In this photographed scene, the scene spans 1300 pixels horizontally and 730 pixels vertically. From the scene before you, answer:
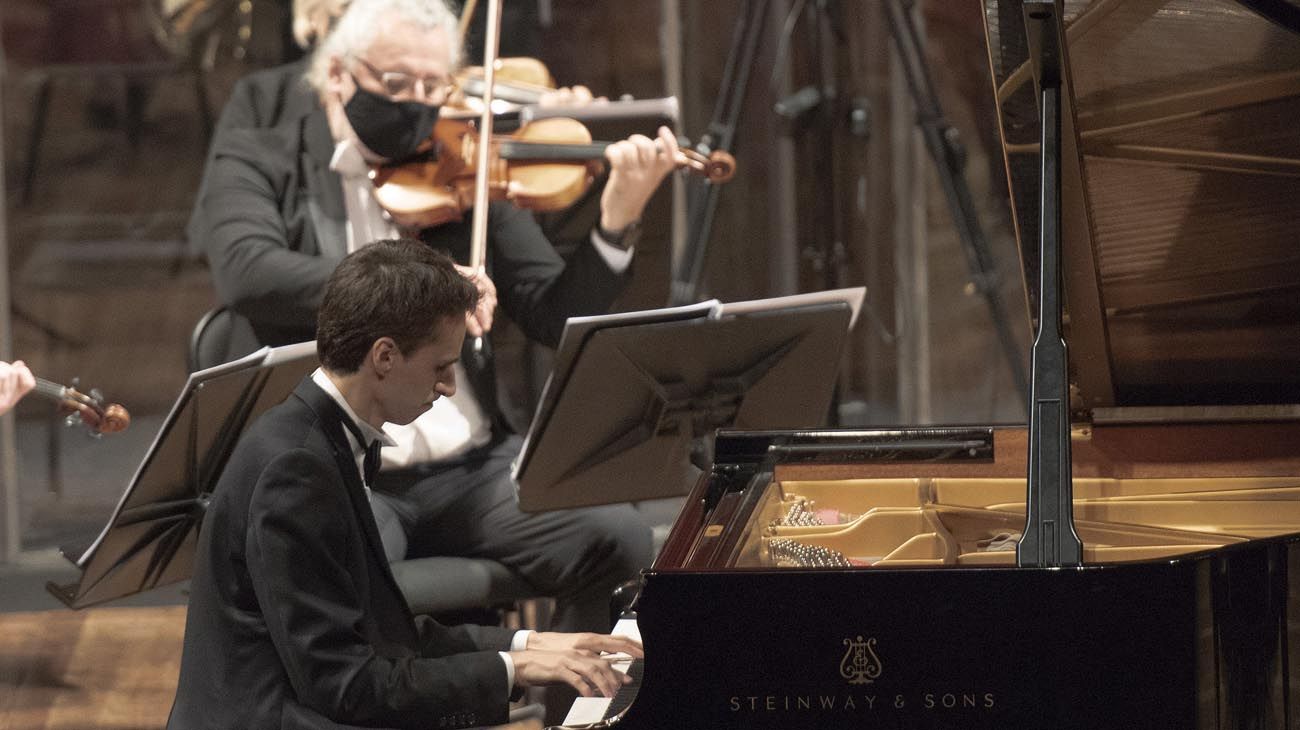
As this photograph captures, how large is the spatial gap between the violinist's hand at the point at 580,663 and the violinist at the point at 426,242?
1.01 m

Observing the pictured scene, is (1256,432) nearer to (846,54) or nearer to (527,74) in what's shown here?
(527,74)

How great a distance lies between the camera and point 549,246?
3133mm

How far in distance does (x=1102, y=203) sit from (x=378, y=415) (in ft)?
3.13

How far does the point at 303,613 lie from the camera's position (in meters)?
1.59

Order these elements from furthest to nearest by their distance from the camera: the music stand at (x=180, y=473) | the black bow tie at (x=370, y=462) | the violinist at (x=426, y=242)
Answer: the violinist at (x=426, y=242), the music stand at (x=180, y=473), the black bow tie at (x=370, y=462)

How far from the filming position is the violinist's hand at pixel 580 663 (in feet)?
5.47

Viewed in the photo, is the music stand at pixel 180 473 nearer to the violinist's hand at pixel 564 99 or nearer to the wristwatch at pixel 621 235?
the wristwatch at pixel 621 235

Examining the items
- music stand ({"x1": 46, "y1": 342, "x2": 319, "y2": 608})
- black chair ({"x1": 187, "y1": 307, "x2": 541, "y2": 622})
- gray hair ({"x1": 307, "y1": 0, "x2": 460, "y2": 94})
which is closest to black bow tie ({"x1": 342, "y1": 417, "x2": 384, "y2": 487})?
music stand ({"x1": 46, "y1": 342, "x2": 319, "y2": 608})

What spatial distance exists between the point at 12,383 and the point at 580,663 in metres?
1.19

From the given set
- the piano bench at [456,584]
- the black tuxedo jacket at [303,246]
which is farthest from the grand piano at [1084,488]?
the black tuxedo jacket at [303,246]

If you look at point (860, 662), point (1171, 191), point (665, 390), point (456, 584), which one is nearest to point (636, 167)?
point (665, 390)

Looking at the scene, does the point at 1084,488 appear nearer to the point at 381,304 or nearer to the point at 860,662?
the point at 860,662

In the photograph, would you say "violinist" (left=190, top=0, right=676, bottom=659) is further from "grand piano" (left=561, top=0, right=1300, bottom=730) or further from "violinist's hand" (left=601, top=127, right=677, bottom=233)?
"grand piano" (left=561, top=0, right=1300, bottom=730)

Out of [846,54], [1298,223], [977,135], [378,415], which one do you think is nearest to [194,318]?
[846,54]
